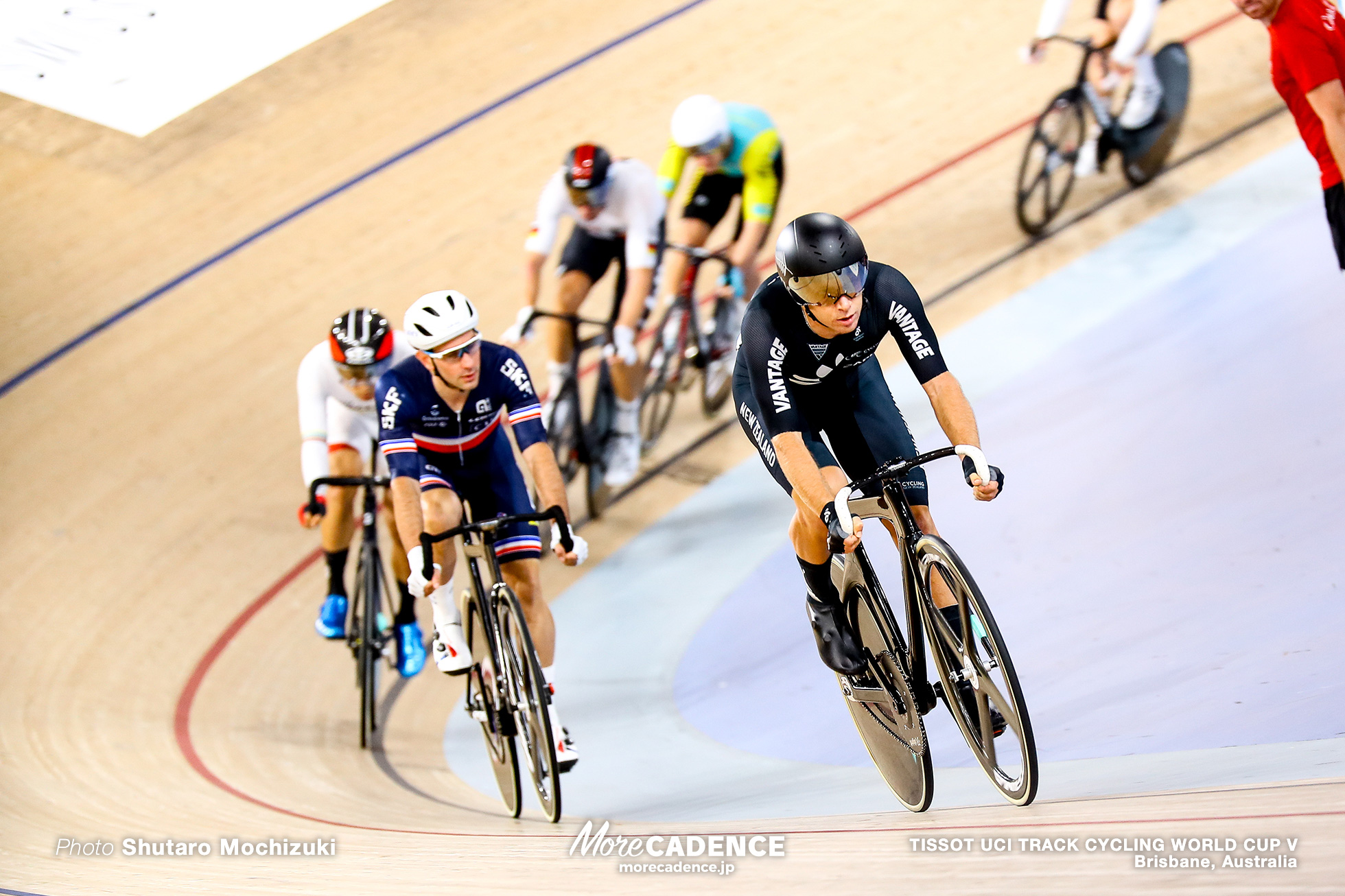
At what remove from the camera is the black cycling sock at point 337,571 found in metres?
4.13

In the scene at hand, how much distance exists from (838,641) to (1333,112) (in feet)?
5.77

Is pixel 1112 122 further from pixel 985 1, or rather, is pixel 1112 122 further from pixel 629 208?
pixel 629 208

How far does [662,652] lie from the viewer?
13.9ft

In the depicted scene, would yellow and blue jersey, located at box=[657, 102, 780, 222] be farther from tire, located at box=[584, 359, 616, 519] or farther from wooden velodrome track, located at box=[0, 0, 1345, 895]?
wooden velodrome track, located at box=[0, 0, 1345, 895]

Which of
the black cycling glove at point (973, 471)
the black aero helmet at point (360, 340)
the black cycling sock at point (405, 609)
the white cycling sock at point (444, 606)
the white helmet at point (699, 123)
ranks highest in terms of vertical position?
the white helmet at point (699, 123)

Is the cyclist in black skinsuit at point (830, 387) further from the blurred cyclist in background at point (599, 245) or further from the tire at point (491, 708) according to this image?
the blurred cyclist in background at point (599, 245)

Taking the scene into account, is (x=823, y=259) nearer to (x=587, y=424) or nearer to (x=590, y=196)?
(x=590, y=196)

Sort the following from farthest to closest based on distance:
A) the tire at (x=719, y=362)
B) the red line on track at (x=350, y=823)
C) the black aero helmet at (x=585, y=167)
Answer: the tire at (x=719, y=362), the black aero helmet at (x=585, y=167), the red line on track at (x=350, y=823)

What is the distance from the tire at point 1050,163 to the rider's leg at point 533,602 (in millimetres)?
3560

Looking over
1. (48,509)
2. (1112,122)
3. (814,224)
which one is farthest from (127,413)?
(1112,122)

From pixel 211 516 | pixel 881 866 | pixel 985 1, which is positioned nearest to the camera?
pixel 881 866

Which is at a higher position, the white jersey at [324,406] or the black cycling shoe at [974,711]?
the white jersey at [324,406]

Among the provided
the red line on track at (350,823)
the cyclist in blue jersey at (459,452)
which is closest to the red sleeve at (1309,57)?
the red line on track at (350,823)

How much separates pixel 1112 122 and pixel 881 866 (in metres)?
4.88
